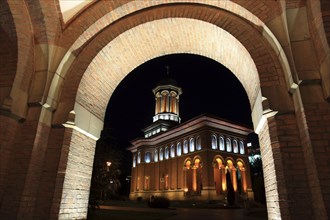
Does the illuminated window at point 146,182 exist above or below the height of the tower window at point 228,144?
below

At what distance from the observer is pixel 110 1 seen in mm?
5945

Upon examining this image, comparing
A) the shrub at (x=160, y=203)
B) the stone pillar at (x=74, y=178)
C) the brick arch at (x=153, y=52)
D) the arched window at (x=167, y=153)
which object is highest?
the arched window at (x=167, y=153)

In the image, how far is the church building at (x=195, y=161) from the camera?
106ft

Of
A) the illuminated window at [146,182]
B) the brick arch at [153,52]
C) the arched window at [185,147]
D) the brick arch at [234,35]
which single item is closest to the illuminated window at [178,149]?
the arched window at [185,147]

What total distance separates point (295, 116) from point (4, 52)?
6688mm

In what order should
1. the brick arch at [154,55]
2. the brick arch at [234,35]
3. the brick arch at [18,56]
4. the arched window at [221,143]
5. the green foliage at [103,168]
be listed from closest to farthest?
1. the brick arch at [234,35]
2. the brick arch at [154,55]
3. the brick arch at [18,56]
4. the green foliage at [103,168]
5. the arched window at [221,143]

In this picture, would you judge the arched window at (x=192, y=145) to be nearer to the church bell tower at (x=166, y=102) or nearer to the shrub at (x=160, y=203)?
the church bell tower at (x=166, y=102)

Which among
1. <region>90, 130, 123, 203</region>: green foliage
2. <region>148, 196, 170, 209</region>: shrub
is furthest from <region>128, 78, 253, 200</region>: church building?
<region>90, 130, 123, 203</region>: green foliage

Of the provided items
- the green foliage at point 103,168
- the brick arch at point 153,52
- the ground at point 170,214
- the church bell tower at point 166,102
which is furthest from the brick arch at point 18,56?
the church bell tower at point 166,102

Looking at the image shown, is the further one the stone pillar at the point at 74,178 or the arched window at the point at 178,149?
the arched window at the point at 178,149

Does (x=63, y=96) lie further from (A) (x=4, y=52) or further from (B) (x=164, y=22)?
(B) (x=164, y=22)

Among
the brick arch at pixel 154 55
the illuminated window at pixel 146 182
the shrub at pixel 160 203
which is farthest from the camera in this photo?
the illuminated window at pixel 146 182

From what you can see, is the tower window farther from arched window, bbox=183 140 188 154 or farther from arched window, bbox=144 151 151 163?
arched window, bbox=144 151 151 163

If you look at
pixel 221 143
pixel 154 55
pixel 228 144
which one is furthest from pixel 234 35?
pixel 228 144
